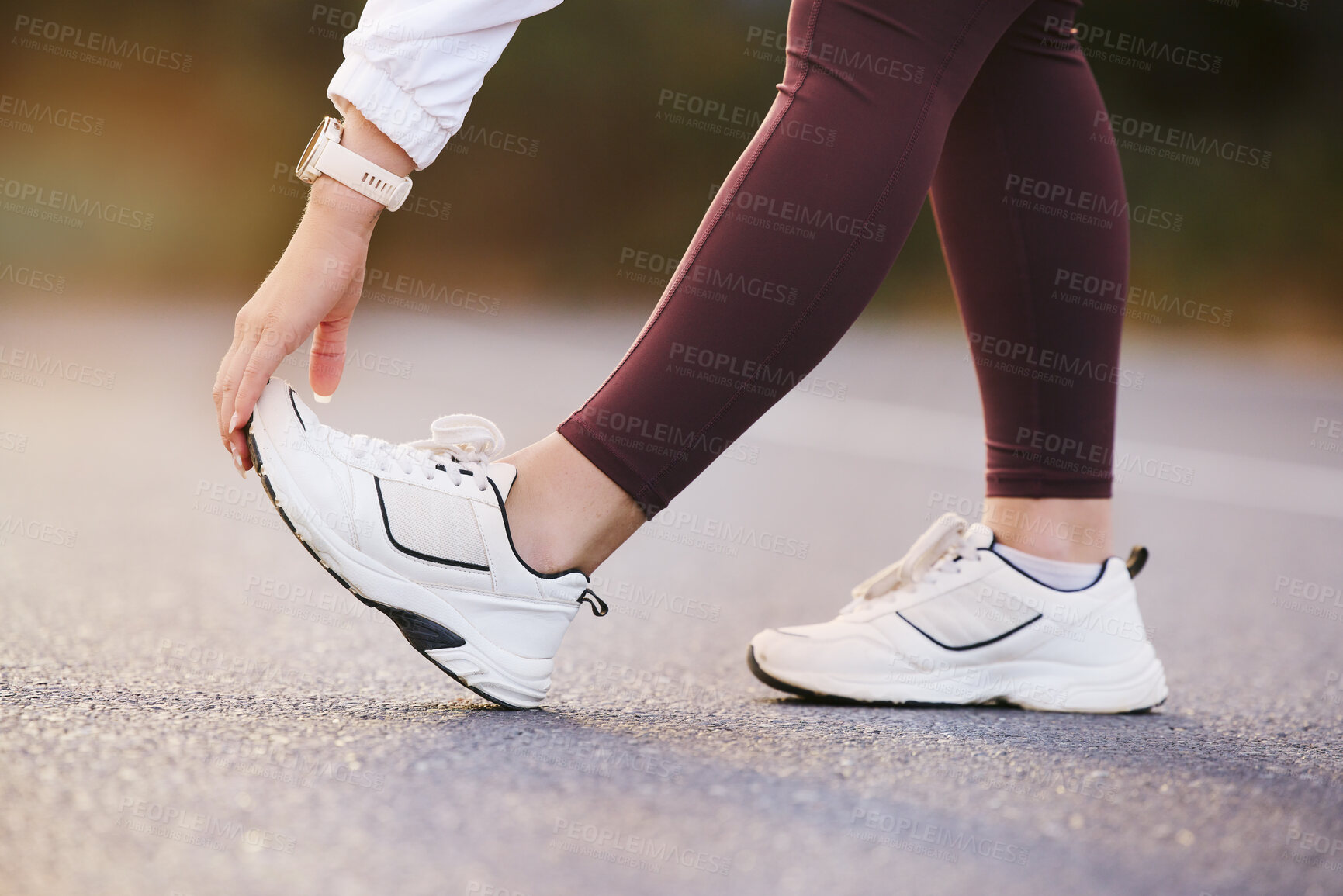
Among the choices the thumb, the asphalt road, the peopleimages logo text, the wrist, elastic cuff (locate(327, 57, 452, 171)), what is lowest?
the asphalt road

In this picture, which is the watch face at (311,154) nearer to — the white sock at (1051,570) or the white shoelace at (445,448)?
the white shoelace at (445,448)

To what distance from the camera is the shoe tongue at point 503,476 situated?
756 mm

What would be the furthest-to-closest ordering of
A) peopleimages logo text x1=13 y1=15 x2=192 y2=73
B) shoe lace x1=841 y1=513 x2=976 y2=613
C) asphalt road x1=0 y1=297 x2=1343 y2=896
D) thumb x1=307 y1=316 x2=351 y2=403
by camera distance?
peopleimages logo text x1=13 y1=15 x2=192 y2=73
shoe lace x1=841 y1=513 x2=976 y2=613
thumb x1=307 y1=316 x2=351 y2=403
asphalt road x1=0 y1=297 x2=1343 y2=896

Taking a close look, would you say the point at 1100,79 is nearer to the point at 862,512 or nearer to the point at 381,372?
the point at 381,372

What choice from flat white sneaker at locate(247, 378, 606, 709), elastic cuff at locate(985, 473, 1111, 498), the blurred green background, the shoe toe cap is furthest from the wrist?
the blurred green background

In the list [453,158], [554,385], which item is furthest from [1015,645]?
[453,158]

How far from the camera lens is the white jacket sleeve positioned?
2.31ft

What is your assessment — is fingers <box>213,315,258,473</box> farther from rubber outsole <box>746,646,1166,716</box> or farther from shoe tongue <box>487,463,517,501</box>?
rubber outsole <box>746,646,1166,716</box>

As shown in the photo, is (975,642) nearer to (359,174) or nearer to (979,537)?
(979,537)

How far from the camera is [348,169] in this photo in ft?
2.38

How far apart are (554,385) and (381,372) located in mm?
447

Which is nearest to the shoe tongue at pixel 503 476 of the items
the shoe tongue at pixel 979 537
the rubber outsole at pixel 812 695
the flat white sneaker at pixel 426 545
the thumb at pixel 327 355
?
the flat white sneaker at pixel 426 545

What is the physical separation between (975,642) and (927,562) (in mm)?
74

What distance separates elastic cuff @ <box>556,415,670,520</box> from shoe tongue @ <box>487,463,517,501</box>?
4 centimetres
